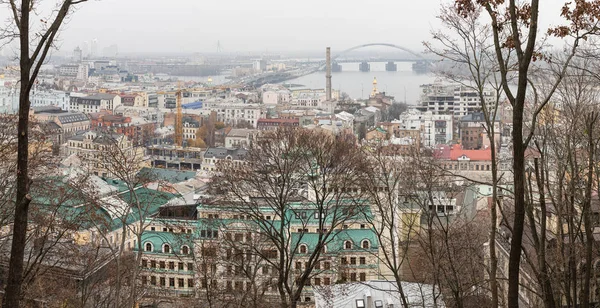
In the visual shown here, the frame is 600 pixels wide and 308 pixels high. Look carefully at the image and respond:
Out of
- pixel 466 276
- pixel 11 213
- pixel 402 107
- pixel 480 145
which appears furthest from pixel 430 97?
pixel 11 213

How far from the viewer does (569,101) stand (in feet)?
10.4

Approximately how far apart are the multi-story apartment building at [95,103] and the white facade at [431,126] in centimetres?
1366

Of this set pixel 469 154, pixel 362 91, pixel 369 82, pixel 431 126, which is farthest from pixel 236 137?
pixel 369 82

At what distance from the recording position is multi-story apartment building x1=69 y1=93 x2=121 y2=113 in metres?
31.8

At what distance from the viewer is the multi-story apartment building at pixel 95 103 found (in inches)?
1251

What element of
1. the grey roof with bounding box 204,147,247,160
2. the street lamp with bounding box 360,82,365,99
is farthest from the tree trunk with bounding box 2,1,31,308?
the street lamp with bounding box 360,82,365,99

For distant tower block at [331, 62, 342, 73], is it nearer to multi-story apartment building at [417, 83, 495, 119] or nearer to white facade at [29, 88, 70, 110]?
white facade at [29, 88, 70, 110]

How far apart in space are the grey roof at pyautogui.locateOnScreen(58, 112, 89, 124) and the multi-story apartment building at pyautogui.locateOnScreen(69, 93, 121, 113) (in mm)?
5755

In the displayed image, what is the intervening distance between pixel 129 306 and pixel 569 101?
2.30 meters

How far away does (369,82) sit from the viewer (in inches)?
2249

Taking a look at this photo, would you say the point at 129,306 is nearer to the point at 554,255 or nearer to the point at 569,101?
the point at 554,255

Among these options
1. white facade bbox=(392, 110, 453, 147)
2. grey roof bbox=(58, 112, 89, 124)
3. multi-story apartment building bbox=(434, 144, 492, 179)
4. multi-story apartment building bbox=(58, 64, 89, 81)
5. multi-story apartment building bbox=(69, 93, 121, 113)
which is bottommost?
multi-story apartment building bbox=(434, 144, 492, 179)

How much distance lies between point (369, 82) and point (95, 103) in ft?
95.0

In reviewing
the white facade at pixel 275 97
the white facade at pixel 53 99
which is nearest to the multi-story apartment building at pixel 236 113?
the white facade at pixel 275 97
